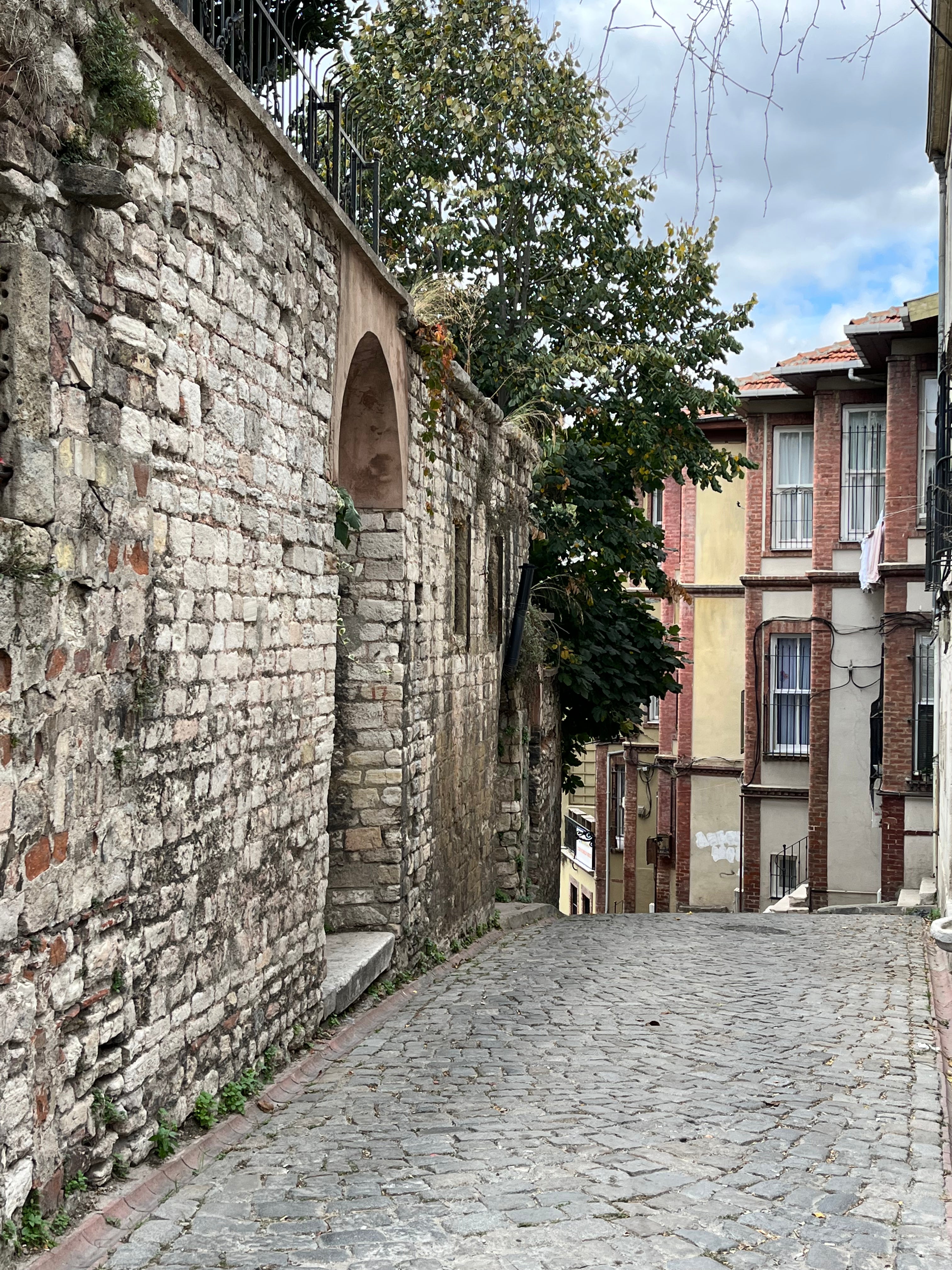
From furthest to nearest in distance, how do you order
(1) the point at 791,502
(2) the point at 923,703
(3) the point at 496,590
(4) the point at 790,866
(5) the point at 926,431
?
(1) the point at 791,502 → (4) the point at 790,866 → (2) the point at 923,703 → (5) the point at 926,431 → (3) the point at 496,590

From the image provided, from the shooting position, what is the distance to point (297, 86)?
6.22m

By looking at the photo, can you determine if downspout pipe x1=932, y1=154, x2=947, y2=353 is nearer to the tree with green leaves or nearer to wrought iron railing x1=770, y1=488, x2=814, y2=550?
the tree with green leaves

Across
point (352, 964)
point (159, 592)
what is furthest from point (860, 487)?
point (159, 592)

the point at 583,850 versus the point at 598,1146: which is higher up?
the point at 598,1146

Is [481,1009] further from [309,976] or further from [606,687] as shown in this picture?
[606,687]

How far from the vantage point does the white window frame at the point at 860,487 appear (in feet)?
67.8

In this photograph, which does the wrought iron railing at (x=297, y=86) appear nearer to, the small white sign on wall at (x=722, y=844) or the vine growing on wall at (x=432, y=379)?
the vine growing on wall at (x=432, y=379)

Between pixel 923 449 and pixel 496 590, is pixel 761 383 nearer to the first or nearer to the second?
Result: pixel 923 449

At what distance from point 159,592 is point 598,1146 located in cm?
271

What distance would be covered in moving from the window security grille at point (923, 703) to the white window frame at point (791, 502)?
3813 mm

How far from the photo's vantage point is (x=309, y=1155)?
486cm

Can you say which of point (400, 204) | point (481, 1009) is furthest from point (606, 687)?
point (481, 1009)

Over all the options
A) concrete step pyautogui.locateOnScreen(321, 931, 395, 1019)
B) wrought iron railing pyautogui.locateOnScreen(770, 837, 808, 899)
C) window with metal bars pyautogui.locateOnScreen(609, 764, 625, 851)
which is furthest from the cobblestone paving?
window with metal bars pyautogui.locateOnScreen(609, 764, 625, 851)

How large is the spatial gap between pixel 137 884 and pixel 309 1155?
4.30 feet
